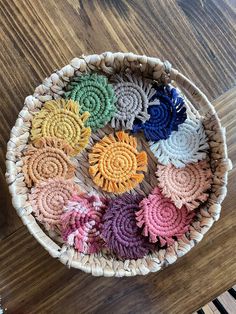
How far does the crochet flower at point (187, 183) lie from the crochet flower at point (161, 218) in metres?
0.02

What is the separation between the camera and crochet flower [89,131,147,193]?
901mm

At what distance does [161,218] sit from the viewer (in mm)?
890

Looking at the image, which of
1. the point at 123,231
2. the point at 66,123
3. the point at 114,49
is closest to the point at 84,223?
the point at 123,231

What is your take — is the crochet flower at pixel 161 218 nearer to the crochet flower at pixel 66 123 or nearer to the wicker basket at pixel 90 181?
the wicker basket at pixel 90 181

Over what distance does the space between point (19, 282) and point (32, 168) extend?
0.21 metres

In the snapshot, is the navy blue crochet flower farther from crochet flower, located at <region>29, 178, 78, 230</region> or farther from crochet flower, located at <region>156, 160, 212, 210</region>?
crochet flower, located at <region>29, 178, 78, 230</region>

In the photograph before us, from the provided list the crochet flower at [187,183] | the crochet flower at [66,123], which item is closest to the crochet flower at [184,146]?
the crochet flower at [187,183]

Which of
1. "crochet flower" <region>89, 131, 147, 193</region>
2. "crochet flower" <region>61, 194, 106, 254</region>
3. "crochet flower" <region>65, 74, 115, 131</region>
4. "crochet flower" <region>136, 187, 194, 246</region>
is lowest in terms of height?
"crochet flower" <region>136, 187, 194, 246</region>

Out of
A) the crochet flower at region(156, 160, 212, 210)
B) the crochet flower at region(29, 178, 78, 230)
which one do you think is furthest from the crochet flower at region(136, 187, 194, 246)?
the crochet flower at region(29, 178, 78, 230)

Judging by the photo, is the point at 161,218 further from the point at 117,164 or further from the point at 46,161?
the point at 46,161

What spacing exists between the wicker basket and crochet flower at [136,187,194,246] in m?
0.02

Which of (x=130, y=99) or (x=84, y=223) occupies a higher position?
(x=130, y=99)

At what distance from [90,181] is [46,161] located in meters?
0.09

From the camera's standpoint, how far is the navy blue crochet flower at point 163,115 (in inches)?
35.8
